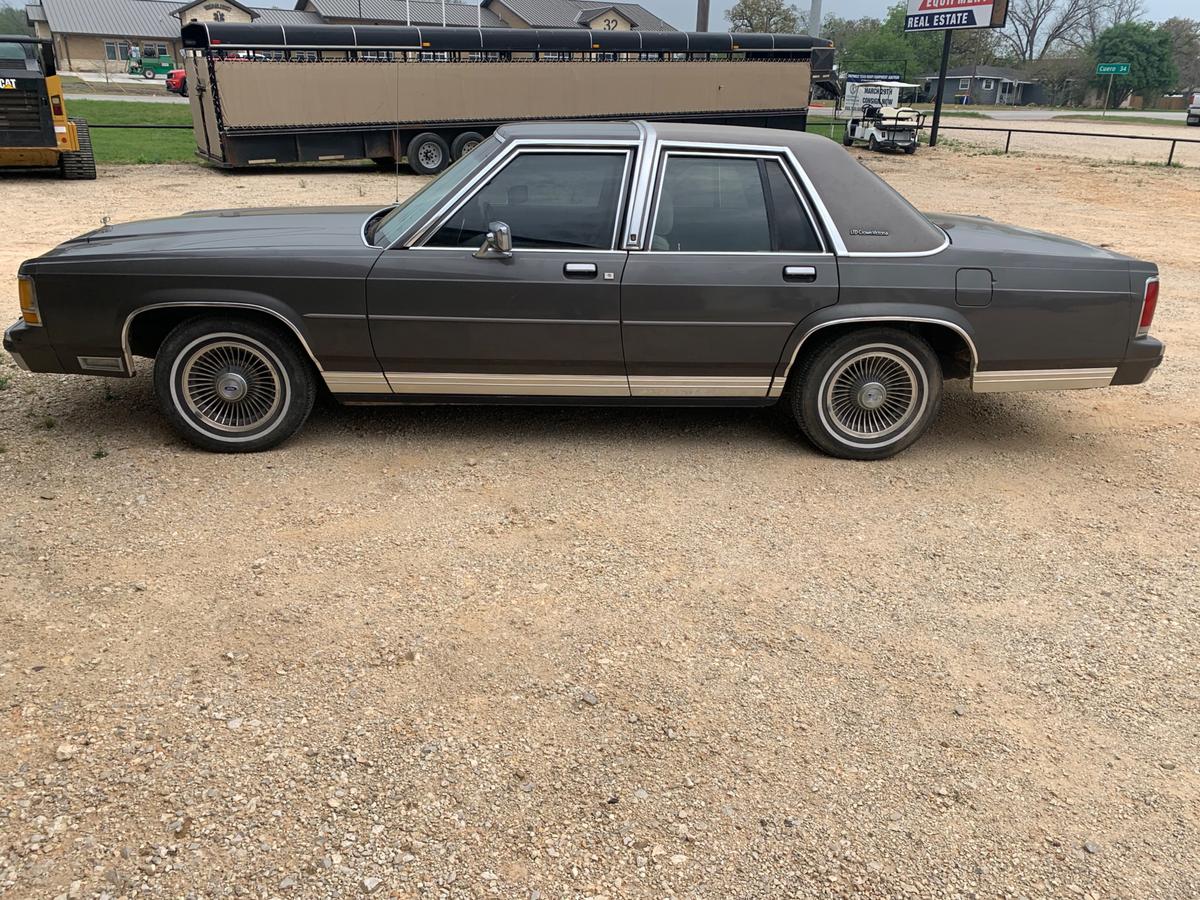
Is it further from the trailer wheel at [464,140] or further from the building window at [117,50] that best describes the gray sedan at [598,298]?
the building window at [117,50]

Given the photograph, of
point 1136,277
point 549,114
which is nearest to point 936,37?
point 549,114

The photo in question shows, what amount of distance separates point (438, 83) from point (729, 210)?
16.0 metres

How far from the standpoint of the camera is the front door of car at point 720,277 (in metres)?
4.80

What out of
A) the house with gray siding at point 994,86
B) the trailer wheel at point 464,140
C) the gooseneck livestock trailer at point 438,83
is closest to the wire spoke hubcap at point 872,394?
the gooseneck livestock trailer at point 438,83

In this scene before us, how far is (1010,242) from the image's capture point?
5184mm

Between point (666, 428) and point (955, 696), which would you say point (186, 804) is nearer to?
point (955, 696)

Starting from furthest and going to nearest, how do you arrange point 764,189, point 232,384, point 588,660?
point 764,189, point 232,384, point 588,660

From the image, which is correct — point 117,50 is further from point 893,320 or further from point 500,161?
point 893,320

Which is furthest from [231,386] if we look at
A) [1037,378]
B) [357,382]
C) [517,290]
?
[1037,378]

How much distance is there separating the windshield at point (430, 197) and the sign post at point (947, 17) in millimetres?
25146

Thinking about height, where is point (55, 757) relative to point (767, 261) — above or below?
below

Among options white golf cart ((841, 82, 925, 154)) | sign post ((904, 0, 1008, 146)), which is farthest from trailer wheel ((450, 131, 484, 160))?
sign post ((904, 0, 1008, 146))

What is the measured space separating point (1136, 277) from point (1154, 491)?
1.10 m

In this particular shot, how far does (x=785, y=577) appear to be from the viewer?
3957mm
